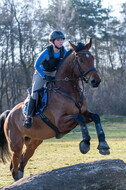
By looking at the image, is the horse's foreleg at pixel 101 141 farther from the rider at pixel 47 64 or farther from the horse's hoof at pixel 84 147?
the rider at pixel 47 64

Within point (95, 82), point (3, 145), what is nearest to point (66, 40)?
point (3, 145)

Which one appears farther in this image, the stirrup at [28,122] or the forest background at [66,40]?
the forest background at [66,40]

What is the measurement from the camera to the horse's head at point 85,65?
579cm

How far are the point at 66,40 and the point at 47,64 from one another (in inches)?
1059

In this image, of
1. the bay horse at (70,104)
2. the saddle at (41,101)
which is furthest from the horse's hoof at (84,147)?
the saddle at (41,101)

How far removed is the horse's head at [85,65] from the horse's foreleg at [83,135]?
660 millimetres

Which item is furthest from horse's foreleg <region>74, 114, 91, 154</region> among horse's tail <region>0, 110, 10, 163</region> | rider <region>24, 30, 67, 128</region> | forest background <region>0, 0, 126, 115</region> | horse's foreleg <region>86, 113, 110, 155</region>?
forest background <region>0, 0, 126, 115</region>

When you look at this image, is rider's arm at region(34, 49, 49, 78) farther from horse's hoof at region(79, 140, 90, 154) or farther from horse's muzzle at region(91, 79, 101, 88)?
horse's hoof at region(79, 140, 90, 154)

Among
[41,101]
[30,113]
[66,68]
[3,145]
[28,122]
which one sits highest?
[66,68]

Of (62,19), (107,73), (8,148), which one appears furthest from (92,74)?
(107,73)

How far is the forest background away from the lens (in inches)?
1259

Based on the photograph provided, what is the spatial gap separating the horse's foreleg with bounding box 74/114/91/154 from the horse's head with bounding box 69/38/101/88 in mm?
660

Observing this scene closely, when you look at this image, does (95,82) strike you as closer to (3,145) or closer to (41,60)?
(41,60)

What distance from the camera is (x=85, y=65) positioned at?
6086 millimetres
